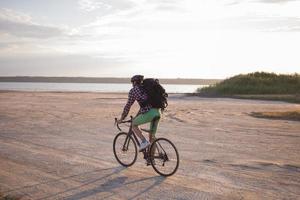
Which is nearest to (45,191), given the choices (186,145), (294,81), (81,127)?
(186,145)

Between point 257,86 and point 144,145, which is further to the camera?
point 257,86

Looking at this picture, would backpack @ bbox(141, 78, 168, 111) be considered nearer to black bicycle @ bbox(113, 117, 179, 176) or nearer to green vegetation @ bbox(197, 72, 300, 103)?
black bicycle @ bbox(113, 117, 179, 176)

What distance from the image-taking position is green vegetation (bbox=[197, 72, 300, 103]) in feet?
172

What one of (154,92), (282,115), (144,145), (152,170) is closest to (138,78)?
(154,92)

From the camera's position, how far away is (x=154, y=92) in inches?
436

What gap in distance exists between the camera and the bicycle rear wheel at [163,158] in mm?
11125

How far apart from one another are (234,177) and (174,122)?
13.0m

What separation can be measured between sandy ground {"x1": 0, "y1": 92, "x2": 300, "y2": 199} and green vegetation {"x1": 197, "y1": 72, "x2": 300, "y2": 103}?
30204mm

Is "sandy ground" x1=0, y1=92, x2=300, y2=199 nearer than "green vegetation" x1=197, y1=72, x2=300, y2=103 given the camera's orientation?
Yes

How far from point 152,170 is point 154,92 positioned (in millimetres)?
2086

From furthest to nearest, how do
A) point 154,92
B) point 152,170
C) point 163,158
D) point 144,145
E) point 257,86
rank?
point 257,86 → point 152,170 → point 144,145 → point 163,158 → point 154,92

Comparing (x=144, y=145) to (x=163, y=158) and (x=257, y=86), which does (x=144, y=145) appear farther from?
(x=257, y=86)

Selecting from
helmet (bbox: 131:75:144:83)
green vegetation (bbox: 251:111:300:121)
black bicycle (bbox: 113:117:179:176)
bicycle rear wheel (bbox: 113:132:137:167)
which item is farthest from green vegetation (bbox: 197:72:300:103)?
helmet (bbox: 131:75:144:83)

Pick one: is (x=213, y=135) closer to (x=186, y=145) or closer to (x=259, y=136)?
(x=259, y=136)
